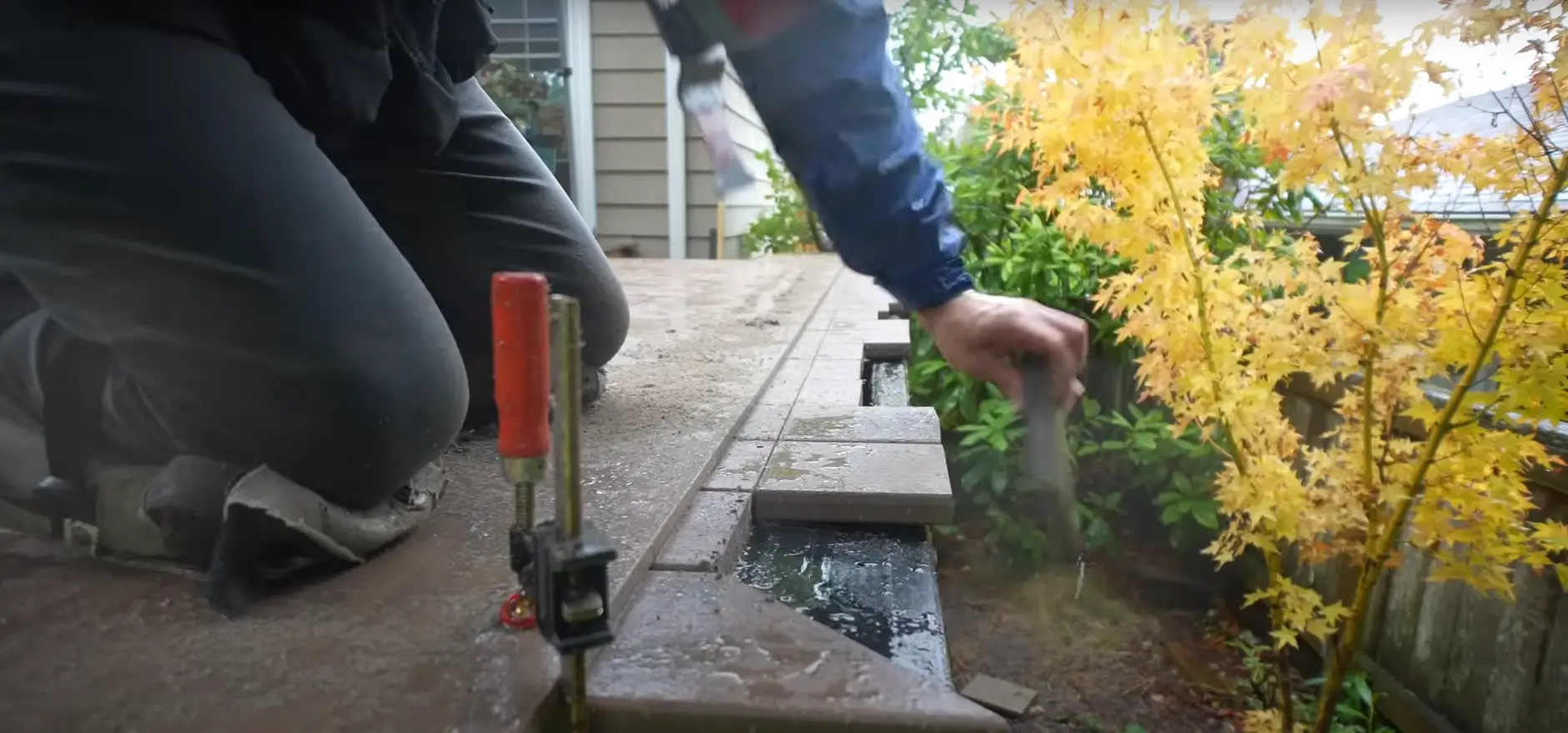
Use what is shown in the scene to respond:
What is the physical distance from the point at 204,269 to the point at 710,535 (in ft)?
2.47

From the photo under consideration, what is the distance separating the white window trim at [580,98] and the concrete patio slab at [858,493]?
507 centimetres

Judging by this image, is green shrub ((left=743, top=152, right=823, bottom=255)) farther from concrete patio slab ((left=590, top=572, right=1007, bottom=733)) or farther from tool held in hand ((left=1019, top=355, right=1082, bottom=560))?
concrete patio slab ((left=590, top=572, right=1007, bottom=733))

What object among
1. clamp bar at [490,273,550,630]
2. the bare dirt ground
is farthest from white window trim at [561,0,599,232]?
clamp bar at [490,273,550,630]

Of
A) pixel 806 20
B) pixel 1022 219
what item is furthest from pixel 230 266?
pixel 1022 219

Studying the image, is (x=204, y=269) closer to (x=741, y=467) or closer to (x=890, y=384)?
(x=741, y=467)

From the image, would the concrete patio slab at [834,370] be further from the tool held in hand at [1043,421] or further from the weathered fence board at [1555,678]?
the weathered fence board at [1555,678]

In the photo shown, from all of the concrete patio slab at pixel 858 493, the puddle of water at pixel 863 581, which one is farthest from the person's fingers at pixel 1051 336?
the concrete patio slab at pixel 858 493

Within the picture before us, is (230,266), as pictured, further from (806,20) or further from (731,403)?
(731,403)

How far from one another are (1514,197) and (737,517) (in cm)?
137

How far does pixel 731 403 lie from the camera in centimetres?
214

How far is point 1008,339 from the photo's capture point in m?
1.13

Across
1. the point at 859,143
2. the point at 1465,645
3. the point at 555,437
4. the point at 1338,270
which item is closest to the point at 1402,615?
the point at 1465,645

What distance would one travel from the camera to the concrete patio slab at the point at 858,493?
5.08 ft

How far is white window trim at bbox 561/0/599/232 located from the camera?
6.45 m
